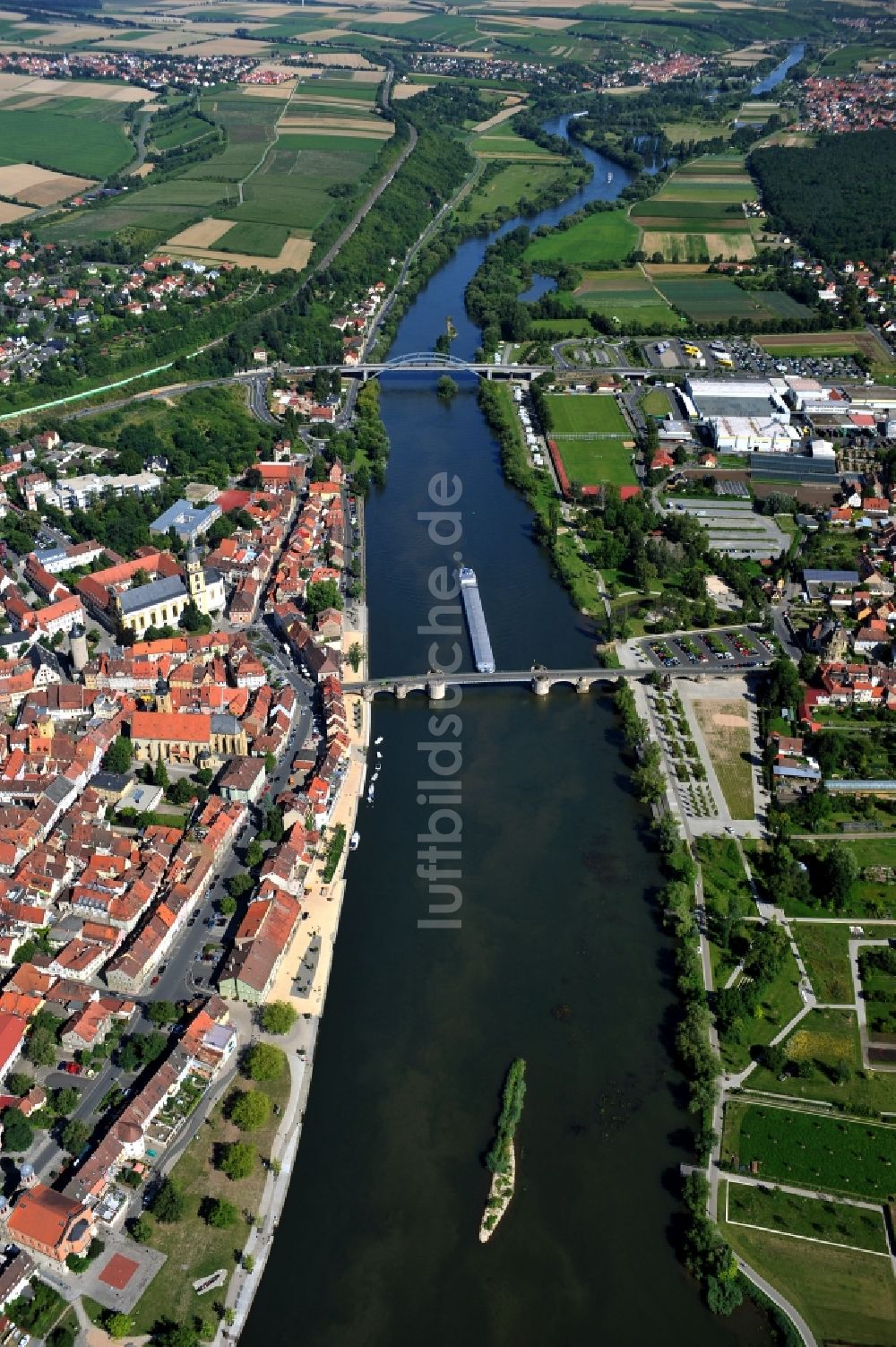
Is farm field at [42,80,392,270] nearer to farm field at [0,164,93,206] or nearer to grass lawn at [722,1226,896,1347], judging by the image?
farm field at [0,164,93,206]

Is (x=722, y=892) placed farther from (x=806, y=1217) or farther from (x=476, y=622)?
(x=476, y=622)

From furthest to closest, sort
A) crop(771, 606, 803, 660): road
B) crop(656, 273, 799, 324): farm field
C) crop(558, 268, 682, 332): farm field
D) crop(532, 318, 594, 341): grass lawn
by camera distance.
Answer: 1. crop(656, 273, 799, 324): farm field
2. crop(558, 268, 682, 332): farm field
3. crop(532, 318, 594, 341): grass lawn
4. crop(771, 606, 803, 660): road

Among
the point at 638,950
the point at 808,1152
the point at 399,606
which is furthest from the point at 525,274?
the point at 808,1152

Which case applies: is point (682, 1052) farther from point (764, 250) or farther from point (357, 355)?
point (764, 250)

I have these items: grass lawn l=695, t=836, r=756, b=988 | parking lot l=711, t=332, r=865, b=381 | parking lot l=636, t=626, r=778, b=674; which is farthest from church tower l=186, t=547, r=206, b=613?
parking lot l=711, t=332, r=865, b=381

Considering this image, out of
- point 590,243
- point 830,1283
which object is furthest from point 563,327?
point 830,1283

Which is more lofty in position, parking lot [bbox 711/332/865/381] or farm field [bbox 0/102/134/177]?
farm field [bbox 0/102/134/177]

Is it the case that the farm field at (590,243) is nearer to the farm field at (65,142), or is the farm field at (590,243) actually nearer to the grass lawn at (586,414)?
the grass lawn at (586,414)
